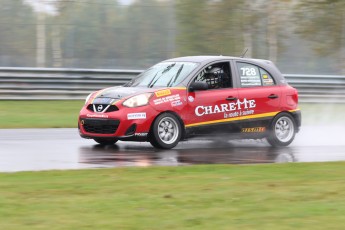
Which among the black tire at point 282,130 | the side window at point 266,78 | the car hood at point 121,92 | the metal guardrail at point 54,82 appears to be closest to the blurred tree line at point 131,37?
the metal guardrail at point 54,82

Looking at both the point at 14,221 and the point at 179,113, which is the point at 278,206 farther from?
the point at 179,113

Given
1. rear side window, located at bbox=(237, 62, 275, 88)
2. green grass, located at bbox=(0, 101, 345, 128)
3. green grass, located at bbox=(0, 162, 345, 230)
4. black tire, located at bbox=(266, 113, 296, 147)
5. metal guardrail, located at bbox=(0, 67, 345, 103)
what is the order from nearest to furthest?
green grass, located at bbox=(0, 162, 345, 230) → rear side window, located at bbox=(237, 62, 275, 88) → black tire, located at bbox=(266, 113, 296, 147) → green grass, located at bbox=(0, 101, 345, 128) → metal guardrail, located at bbox=(0, 67, 345, 103)

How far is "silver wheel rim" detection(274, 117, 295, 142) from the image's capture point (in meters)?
14.8

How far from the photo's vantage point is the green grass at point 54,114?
18.8 meters

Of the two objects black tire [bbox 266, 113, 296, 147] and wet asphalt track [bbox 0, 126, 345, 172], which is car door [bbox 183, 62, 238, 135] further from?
black tire [bbox 266, 113, 296, 147]

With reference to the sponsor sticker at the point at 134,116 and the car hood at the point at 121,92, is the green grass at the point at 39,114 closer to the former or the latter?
the car hood at the point at 121,92

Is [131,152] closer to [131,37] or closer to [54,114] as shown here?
[54,114]

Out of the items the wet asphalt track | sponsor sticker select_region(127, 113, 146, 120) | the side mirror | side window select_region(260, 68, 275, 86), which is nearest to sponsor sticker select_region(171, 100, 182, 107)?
the side mirror

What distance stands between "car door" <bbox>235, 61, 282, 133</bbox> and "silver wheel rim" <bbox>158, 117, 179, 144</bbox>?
1533mm

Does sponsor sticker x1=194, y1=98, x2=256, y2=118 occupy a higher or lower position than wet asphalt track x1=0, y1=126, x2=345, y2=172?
higher

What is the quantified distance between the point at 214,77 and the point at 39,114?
25.4ft

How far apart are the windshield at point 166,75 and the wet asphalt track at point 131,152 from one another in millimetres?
1133

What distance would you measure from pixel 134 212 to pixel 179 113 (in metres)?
6.28

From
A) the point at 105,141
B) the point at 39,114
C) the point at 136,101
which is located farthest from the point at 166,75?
the point at 39,114
